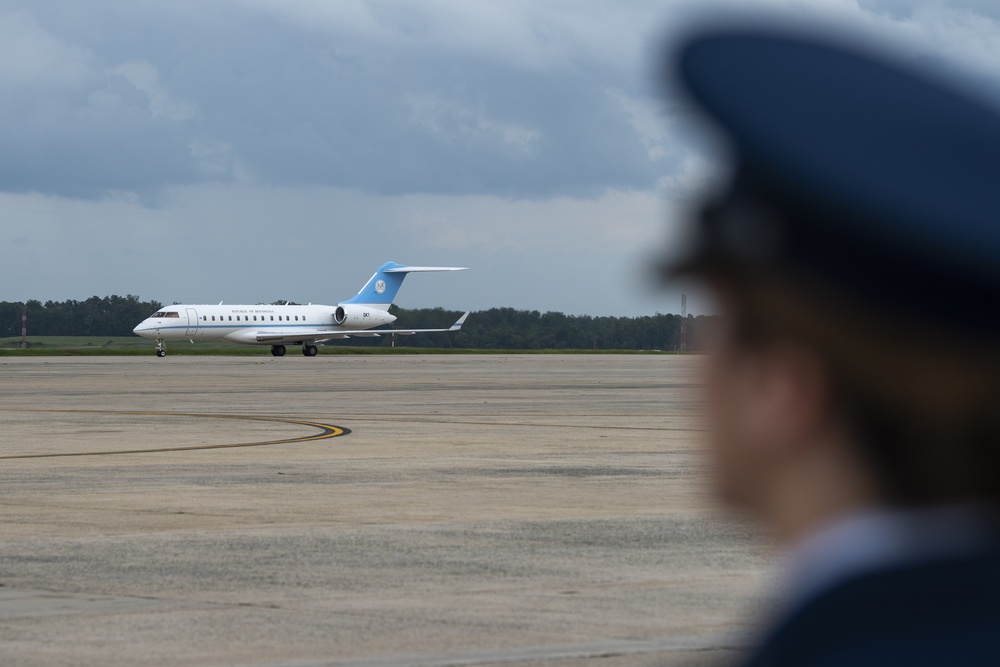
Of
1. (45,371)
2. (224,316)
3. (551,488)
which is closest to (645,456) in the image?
(551,488)

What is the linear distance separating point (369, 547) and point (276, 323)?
278 ft

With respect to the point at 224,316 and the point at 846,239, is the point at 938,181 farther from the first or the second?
the point at 224,316

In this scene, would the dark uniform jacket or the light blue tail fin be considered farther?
the light blue tail fin

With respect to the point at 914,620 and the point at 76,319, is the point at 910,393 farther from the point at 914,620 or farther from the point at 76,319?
the point at 76,319

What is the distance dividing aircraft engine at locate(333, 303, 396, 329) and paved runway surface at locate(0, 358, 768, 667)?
7136 cm

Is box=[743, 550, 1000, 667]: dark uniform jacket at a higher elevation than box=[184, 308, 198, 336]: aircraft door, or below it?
below

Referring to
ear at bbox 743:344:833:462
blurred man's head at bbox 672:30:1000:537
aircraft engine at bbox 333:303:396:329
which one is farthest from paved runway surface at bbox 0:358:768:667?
aircraft engine at bbox 333:303:396:329

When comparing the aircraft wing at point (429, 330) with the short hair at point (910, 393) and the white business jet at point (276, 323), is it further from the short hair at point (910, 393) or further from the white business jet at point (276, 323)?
the short hair at point (910, 393)

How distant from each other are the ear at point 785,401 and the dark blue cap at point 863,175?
83 millimetres

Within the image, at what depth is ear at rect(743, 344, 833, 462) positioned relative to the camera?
1369 millimetres

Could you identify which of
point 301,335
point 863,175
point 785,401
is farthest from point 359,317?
point 863,175

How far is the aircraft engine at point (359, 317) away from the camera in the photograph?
101312 mm

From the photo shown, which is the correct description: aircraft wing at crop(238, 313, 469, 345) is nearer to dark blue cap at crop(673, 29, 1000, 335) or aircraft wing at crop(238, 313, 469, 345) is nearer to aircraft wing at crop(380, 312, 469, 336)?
aircraft wing at crop(380, 312, 469, 336)

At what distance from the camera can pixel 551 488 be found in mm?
18344
